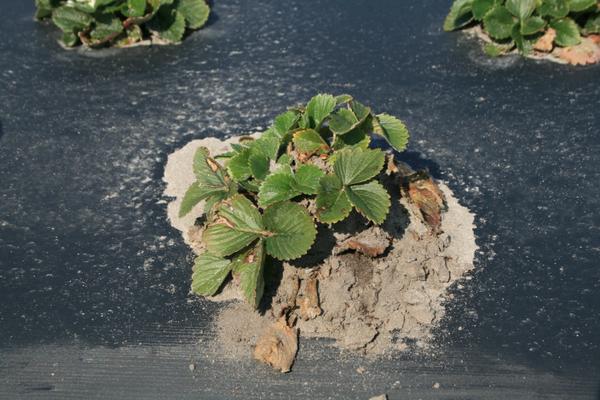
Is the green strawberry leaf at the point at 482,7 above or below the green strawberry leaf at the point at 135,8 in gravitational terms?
above

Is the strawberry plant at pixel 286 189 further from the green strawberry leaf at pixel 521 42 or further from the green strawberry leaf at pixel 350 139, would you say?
the green strawberry leaf at pixel 521 42

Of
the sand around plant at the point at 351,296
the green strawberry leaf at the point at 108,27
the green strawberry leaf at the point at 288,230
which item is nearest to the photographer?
the green strawberry leaf at the point at 288,230

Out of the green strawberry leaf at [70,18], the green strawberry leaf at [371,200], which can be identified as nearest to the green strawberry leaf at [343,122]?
the green strawberry leaf at [371,200]

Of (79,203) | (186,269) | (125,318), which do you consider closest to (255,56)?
(79,203)

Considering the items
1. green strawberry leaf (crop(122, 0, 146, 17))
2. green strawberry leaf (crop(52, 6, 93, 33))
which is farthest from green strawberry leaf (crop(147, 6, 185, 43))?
green strawberry leaf (crop(52, 6, 93, 33))

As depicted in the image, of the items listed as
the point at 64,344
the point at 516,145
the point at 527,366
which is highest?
the point at 516,145

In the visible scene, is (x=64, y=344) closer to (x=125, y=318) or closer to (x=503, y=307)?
(x=125, y=318)

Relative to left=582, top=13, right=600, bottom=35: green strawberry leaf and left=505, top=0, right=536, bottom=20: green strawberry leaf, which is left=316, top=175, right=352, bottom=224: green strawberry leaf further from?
left=582, top=13, right=600, bottom=35: green strawberry leaf
